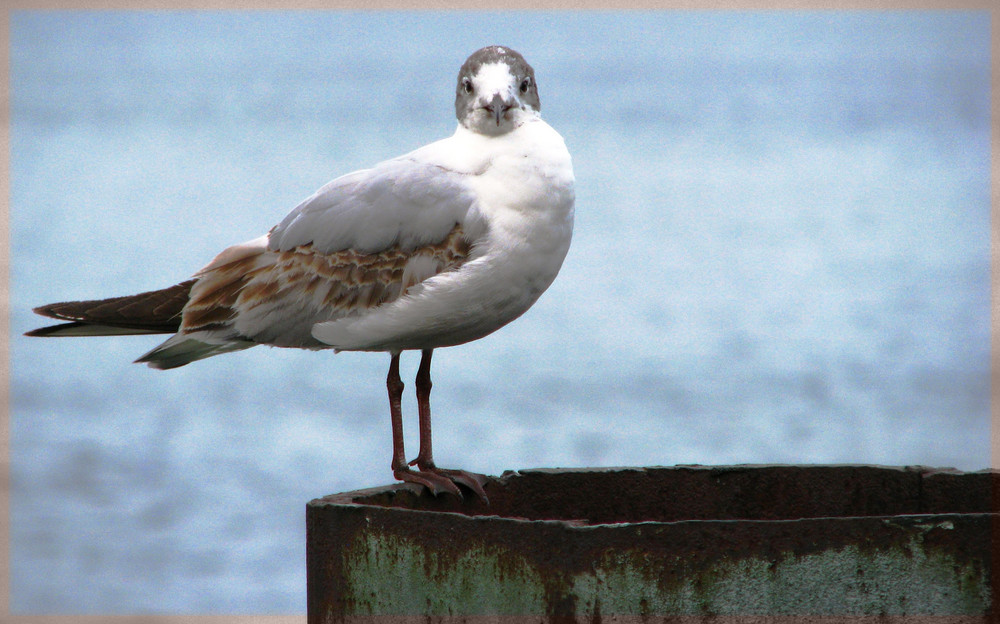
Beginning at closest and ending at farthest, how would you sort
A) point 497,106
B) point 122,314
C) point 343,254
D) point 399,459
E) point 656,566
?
1. point 656,566
2. point 497,106
3. point 399,459
4. point 343,254
5. point 122,314

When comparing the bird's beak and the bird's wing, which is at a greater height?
the bird's beak

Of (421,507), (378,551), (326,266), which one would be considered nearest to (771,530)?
(378,551)

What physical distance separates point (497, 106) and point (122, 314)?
182 cm

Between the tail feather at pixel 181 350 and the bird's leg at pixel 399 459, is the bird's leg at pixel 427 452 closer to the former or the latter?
the bird's leg at pixel 399 459

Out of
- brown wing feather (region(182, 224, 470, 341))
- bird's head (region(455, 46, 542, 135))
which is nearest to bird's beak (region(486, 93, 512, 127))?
bird's head (region(455, 46, 542, 135))

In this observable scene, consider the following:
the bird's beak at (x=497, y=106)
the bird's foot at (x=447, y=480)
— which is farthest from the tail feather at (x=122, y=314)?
the bird's beak at (x=497, y=106)

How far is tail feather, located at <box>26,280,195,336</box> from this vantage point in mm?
5277

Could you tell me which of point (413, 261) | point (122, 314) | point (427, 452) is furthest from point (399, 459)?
point (122, 314)

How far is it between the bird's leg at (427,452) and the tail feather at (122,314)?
3.45 ft

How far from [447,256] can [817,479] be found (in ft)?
5.35

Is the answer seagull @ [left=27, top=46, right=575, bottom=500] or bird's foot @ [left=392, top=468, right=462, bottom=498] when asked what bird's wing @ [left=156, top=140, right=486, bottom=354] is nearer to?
seagull @ [left=27, top=46, right=575, bottom=500]

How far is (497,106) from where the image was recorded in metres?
4.83

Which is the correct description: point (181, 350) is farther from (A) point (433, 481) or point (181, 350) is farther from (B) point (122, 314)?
(A) point (433, 481)

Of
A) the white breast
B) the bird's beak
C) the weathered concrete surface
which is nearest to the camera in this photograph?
the weathered concrete surface
